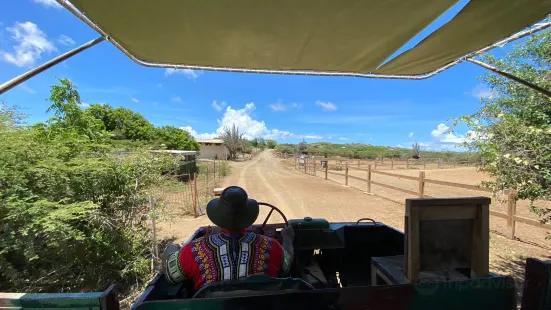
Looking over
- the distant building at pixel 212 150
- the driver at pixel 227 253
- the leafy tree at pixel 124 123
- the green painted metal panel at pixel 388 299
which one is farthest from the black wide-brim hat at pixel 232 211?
the distant building at pixel 212 150

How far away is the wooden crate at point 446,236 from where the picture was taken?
154 centimetres

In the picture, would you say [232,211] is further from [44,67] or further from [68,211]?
[68,211]

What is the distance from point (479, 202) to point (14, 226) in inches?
184

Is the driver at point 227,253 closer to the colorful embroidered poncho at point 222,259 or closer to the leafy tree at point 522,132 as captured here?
the colorful embroidered poncho at point 222,259

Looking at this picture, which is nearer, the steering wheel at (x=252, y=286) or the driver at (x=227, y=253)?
the steering wheel at (x=252, y=286)

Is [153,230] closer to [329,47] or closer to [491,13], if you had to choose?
[329,47]

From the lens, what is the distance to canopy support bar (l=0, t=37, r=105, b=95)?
1644 mm

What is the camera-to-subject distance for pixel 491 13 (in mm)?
1679

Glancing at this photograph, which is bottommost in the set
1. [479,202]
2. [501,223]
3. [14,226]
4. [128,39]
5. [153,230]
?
[501,223]

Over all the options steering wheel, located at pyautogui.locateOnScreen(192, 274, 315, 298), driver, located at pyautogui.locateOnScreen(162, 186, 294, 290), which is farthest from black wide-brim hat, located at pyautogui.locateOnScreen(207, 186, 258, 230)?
steering wheel, located at pyautogui.locateOnScreen(192, 274, 315, 298)

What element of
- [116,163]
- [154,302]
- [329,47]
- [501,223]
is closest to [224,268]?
[154,302]

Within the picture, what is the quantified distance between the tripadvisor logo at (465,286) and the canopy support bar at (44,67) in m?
2.27

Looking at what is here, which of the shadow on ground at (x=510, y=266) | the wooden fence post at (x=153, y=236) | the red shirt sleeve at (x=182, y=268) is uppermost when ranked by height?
the red shirt sleeve at (x=182, y=268)

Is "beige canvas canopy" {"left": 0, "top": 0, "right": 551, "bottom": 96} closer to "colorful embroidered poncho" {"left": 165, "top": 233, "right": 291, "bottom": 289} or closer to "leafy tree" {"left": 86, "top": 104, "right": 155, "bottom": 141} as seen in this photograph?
"colorful embroidered poncho" {"left": 165, "top": 233, "right": 291, "bottom": 289}
